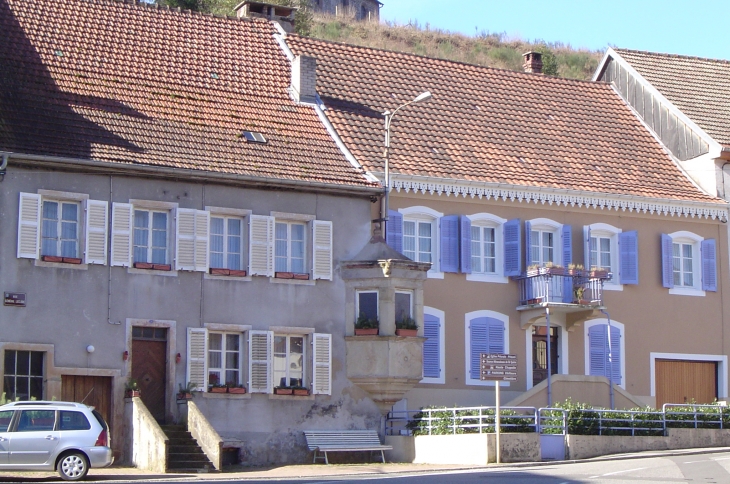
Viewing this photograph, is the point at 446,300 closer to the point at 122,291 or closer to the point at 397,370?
the point at 397,370

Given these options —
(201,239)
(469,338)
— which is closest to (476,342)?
(469,338)

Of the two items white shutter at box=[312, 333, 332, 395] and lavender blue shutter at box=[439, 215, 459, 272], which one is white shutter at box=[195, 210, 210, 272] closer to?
white shutter at box=[312, 333, 332, 395]

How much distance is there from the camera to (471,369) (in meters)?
34.0

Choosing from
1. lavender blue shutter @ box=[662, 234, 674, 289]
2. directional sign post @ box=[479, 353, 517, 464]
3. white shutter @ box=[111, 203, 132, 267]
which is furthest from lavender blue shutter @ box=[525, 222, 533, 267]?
white shutter @ box=[111, 203, 132, 267]

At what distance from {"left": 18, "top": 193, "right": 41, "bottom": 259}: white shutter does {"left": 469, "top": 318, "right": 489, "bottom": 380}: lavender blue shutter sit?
459 inches

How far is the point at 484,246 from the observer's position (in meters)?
34.9

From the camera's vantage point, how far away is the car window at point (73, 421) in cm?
2419

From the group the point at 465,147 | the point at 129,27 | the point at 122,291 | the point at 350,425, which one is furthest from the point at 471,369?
the point at 129,27

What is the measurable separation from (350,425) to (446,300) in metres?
4.43

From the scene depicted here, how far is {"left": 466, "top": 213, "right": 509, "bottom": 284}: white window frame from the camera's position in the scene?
113 ft

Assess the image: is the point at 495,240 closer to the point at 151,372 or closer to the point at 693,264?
the point at 693,264

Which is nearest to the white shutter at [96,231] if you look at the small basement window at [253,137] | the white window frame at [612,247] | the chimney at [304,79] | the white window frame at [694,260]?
the small basement window at [253,137]

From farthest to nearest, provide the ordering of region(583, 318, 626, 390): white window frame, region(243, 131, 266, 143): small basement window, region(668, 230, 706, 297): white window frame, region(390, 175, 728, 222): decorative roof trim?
region(668, 230, 706, 297): white window frame → region(583, 318, 626, 390): white window frame → region(390, 175, 728, 222): decorative roof trim → region(243, 131, 266, 143): small basement window

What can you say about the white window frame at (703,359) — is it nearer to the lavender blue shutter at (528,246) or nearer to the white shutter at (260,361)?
the lavender blue shutter at (528,246)
